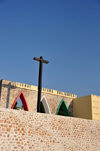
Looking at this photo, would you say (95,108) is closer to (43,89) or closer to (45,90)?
(45,90)

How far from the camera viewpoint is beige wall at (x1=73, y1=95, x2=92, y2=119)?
16653 mm

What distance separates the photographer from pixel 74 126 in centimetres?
1104

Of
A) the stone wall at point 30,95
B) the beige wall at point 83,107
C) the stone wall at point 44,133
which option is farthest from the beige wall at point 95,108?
the stone wall at point 44,133

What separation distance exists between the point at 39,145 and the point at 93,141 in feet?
12.2

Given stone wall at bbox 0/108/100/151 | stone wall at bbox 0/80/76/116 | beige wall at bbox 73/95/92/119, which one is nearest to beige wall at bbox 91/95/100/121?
beige wall at bbox 73/95/92/119

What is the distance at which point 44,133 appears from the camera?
967cm

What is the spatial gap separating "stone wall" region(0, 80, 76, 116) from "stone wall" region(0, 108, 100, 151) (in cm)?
603

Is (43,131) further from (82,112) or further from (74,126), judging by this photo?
(82,112)

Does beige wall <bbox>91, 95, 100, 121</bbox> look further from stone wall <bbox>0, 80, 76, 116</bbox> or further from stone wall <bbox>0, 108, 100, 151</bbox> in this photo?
stone wall <bbox>0, 108, 100, 151</bbox>

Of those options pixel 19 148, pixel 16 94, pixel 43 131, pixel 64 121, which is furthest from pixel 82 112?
pixel 19 148

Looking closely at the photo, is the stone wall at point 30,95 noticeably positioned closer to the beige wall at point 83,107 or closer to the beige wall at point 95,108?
the beige wall at point 83,107

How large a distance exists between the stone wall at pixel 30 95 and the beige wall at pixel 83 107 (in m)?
0.48

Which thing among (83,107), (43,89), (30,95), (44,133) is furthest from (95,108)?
(44,133)

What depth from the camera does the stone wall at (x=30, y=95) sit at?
15.6 metres
